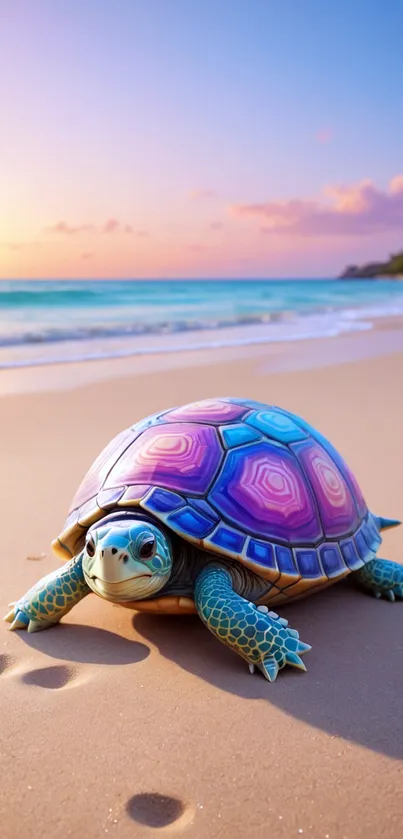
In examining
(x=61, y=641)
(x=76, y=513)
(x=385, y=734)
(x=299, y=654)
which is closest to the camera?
(x=385, y=734)

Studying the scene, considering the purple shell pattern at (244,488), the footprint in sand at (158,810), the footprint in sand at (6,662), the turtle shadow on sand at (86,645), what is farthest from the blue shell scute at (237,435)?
the footprint in sand at (158,810)

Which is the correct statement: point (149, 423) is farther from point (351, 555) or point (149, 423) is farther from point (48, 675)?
point (48, 675)

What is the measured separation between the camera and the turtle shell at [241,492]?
10.4 ft

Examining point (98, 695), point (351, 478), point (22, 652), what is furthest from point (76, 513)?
point (351, 478)

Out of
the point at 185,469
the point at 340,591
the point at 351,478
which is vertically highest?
the point at 185,469

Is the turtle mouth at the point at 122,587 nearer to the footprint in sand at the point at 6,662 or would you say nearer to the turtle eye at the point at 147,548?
the turtle eye at the point at 147,548

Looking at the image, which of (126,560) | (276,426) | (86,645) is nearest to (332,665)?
(126,560)

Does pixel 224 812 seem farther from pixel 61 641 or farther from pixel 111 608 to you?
pixel 111 608

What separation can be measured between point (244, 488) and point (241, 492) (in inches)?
1.1

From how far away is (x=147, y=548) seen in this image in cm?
293

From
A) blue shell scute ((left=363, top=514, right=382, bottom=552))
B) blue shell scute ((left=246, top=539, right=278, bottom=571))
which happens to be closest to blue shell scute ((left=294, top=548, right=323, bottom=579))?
blue shell scute ((left=246, top=539, right=278, bottom=571))

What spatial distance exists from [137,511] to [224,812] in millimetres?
1332

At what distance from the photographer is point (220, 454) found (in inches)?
134

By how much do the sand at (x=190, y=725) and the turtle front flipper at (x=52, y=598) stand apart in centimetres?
6
